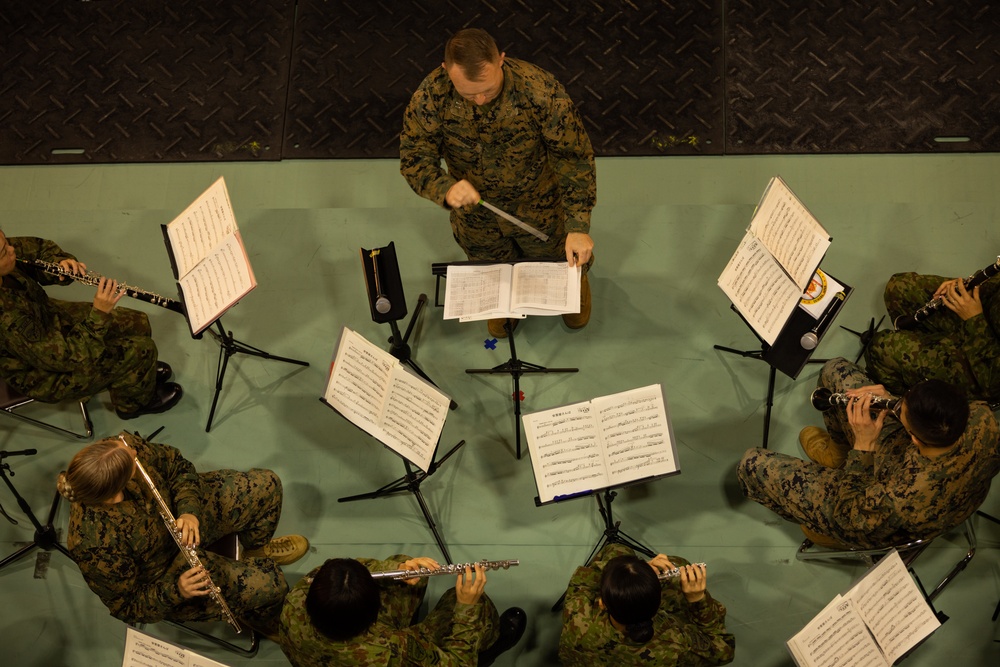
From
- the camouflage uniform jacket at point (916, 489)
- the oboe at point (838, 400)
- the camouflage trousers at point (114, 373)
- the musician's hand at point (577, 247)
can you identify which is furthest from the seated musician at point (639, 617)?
the camouflage trousers at point (114, 373)

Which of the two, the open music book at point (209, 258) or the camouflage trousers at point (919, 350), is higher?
the camouflage trousers at point (919, 350)

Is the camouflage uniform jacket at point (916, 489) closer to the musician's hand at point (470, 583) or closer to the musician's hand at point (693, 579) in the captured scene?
the musician's hand at point (693, 579)

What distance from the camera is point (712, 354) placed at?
488 centimetres

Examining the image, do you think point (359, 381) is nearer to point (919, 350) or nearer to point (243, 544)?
point (243, 544)

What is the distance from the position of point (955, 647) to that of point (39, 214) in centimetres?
603

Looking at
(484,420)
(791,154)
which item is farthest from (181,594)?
(791,154)

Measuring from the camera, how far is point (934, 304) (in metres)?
4.16

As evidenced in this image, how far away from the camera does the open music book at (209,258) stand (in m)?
4.08

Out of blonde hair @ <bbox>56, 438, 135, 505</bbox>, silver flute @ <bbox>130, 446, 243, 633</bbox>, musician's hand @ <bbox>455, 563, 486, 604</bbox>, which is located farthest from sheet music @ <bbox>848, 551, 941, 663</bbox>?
blonde hair @ <bbox>56, 438, 135, 505</bbox>

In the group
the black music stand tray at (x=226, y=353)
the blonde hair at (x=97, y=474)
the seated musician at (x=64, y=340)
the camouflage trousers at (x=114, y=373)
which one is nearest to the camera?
the blonde hair at (x=97, y=474)

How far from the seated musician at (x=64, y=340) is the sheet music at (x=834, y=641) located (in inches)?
142

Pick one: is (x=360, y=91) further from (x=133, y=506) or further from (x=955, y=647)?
(x=955, y=647)

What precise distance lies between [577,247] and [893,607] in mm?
2109

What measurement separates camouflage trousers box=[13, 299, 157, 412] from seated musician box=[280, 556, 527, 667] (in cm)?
175
